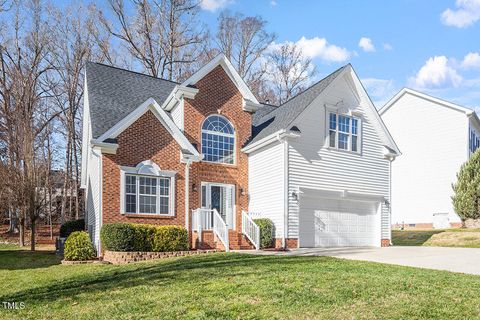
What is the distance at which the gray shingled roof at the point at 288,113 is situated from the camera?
663 inches

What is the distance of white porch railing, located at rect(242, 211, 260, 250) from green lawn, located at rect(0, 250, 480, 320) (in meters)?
5.68

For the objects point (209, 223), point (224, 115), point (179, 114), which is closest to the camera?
point (209, 223)

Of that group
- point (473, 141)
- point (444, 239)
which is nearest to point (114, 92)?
point (444, 239)

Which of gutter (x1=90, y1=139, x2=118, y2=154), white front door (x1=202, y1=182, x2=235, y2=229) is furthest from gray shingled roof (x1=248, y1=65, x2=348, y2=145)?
gutter (x1=90, y1=139, x2=118, y2=154)

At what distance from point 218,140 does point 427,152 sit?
1807 cm

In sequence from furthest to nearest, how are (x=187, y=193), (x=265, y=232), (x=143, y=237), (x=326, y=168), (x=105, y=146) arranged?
(x=326, y=168) < (x=265, y=232) < (x=187, y=193) < (x=105, y=146) < (x=143, y=237)

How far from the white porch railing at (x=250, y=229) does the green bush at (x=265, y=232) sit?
0.75ft

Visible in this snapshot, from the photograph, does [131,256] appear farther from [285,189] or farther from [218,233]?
[285,189]

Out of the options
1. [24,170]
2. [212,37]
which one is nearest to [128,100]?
[24,170]

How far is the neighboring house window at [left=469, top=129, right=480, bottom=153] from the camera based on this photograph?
28.4 m

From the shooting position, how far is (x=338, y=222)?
58.0 ft

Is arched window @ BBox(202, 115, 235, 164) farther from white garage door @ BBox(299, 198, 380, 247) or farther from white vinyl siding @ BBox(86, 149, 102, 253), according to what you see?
white vinyl siding @ BBox(86, 149, 102, 253)

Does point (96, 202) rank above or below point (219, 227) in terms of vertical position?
above

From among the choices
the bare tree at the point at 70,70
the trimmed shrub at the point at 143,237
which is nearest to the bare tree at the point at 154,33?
the bare tree at the point at 70,70
